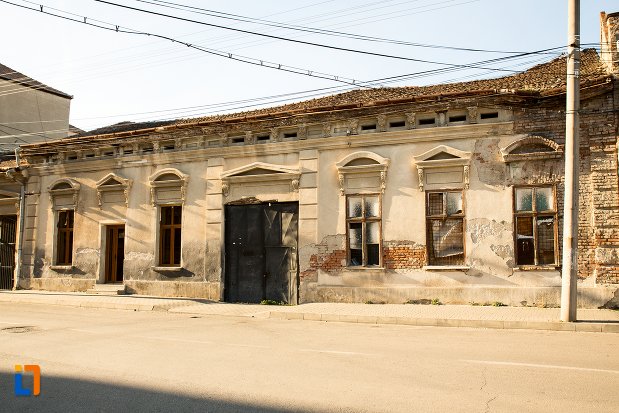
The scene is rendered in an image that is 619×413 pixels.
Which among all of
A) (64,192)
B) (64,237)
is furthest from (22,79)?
(64,237)

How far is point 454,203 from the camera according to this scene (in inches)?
582

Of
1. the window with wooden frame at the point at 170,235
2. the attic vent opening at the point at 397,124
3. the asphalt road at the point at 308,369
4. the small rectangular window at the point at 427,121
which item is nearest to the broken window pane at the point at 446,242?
the small rectangular window at the point at 427,121

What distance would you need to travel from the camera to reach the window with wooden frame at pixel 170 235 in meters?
18.3

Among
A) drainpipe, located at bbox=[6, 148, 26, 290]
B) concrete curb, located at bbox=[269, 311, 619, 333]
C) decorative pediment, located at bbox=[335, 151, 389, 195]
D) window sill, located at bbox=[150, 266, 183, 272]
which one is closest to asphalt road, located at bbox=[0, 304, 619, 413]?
concrete curb, located at bbox=[269, 311, 619, 333]

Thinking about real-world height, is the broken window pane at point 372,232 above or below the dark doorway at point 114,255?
above

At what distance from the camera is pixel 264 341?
29.7ft

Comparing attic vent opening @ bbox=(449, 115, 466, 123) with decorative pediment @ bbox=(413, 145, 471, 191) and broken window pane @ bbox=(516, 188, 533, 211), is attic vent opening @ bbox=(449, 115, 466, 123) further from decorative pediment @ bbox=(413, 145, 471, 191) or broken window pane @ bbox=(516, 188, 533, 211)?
broken window pane @ bbox=(516, 188, 533, 211)

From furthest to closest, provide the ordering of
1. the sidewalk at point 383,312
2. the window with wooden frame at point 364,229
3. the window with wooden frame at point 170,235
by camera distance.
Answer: the window with wooden frame at point 170,235 → the window with wooden frame at point 364,229 → the sidewalk at point 383,312

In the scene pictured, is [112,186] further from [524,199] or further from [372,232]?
[524,199]

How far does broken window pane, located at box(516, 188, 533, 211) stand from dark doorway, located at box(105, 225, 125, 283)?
13.5m

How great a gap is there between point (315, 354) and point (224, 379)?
1919mm

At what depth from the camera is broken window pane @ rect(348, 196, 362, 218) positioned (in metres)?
15.7

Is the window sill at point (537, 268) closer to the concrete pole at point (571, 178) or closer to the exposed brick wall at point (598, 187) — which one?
the exposed brick wall at point (598, 187)

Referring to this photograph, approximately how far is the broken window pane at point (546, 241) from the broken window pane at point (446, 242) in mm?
1944
